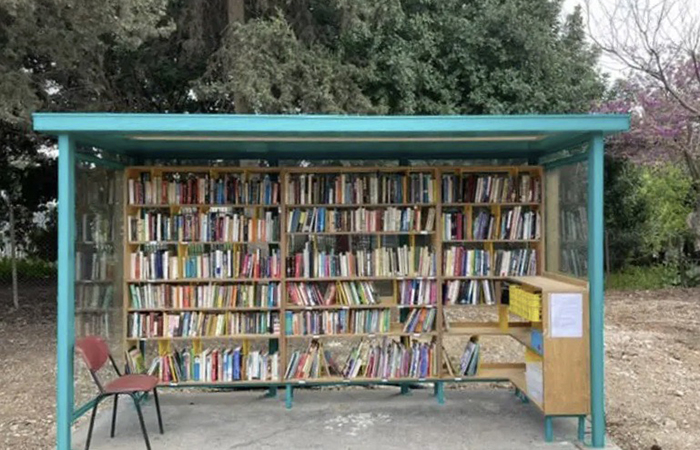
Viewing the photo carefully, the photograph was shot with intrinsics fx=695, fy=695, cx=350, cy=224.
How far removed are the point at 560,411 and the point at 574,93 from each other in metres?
7.42

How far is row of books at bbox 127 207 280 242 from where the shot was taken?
5.74 metres

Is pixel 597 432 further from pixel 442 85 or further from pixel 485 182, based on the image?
pixel 442 85

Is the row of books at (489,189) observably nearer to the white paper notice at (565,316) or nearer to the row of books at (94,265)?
the white paper notice at (565,316)

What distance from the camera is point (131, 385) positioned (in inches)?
184

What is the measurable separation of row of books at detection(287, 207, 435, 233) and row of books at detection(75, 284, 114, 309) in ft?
5.01

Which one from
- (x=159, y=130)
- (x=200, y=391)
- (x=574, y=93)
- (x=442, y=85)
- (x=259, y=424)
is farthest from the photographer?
(x=574, y=93)

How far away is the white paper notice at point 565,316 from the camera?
473 centimetres

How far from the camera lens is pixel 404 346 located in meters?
5.86

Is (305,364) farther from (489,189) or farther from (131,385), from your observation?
(489,189)

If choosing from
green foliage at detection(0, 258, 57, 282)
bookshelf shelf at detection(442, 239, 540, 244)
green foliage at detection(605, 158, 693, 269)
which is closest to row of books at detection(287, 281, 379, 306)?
bookshelf shelf at detection(442, 239, 540, 244)

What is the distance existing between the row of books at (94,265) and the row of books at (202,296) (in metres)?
0.36

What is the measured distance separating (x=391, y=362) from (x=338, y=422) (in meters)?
0.73

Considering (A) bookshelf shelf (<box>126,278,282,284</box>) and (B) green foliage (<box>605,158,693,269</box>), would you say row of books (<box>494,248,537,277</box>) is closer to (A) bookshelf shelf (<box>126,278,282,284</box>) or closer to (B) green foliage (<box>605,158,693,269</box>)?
(A) bookshelf shelf (<box>126,278,282,284</box>)

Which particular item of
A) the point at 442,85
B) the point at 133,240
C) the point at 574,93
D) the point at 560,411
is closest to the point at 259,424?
the point at 133,240
